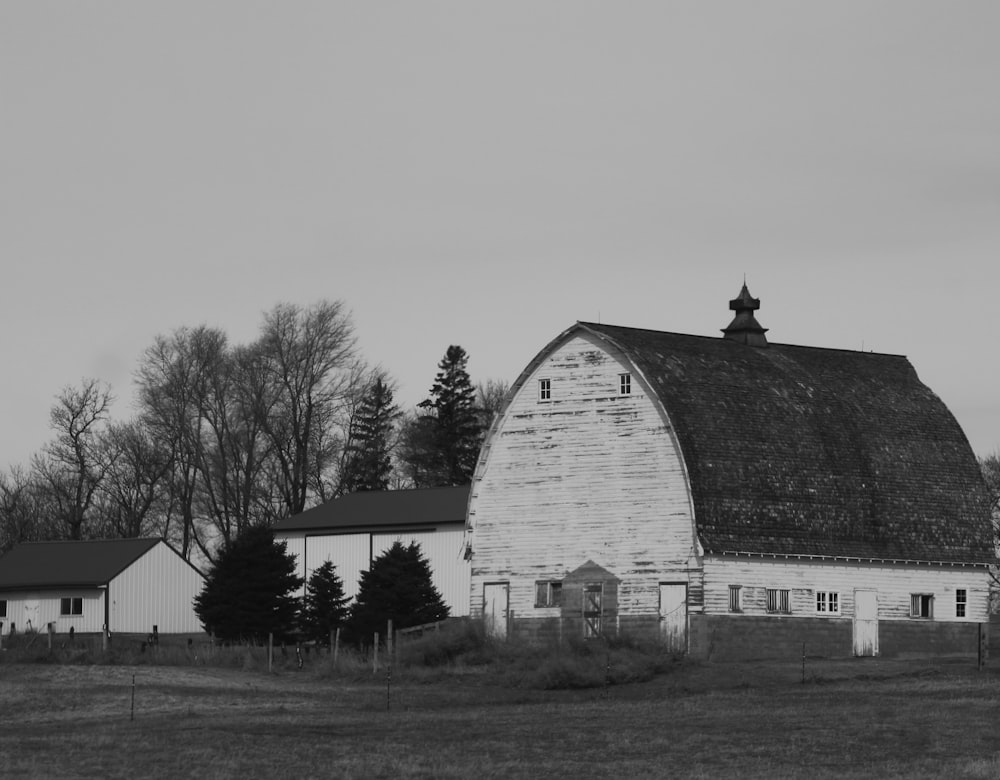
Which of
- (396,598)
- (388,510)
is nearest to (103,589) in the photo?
(388,510)

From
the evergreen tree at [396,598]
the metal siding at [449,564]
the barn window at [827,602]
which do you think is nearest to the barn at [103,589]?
the metal siding at [449,564]

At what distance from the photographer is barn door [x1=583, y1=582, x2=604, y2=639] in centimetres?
5628

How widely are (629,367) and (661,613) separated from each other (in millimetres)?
7224

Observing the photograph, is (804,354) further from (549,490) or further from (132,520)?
(132,520)

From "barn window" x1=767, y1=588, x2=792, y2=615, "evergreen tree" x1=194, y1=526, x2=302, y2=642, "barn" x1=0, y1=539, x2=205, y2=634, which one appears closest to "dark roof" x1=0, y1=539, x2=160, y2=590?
"barn" x1=0, y1=539, x2=205, y2=634

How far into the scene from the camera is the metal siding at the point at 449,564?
72.0m

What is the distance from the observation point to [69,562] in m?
81.4

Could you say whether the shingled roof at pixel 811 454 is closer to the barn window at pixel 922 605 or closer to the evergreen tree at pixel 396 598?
the barn window at pixel 922 605

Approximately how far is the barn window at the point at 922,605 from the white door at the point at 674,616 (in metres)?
8.47

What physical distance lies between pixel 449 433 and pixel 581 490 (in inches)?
1895

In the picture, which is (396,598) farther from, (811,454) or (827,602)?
(811,454)

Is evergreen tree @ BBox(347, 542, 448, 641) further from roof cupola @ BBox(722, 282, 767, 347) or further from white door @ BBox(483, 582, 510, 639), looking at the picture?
roof cupola @ BBox(722, 282, 767, 347)

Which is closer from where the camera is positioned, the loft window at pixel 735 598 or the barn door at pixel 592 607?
the loft window at pixel 735 598

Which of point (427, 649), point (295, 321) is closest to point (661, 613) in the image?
point (427, 649)
